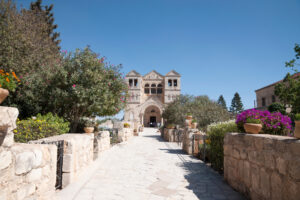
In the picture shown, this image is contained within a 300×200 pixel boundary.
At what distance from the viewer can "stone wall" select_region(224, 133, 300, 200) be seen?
2377mm

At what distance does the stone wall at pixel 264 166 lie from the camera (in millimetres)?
2377

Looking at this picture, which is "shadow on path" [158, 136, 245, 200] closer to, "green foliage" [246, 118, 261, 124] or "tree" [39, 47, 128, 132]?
"green foliage" [246, 118, 261, 124]

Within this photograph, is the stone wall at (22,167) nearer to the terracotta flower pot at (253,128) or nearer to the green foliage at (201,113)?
the terracotta flower pot at (253,128)

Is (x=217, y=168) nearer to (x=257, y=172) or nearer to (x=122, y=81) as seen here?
(x=257, y=172)

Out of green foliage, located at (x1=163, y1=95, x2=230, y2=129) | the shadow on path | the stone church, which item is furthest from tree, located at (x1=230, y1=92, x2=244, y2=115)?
the shadow on path

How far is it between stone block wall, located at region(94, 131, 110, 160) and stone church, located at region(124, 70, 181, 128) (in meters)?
29.1

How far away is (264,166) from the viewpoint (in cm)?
299

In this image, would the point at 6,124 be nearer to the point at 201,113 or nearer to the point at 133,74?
the point at 201,113

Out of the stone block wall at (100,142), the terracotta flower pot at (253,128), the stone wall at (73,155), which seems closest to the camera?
the terracotta flower pot at (253,128)

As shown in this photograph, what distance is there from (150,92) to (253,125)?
4882 cm

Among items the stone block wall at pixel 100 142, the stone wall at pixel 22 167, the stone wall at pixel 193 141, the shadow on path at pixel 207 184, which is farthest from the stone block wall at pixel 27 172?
the stone wall at pixel 193 141

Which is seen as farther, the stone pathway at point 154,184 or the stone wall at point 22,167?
the stone pathway at point 154,184

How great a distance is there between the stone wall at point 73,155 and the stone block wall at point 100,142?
1.65 meters

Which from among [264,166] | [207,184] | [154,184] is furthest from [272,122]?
[154,184]
